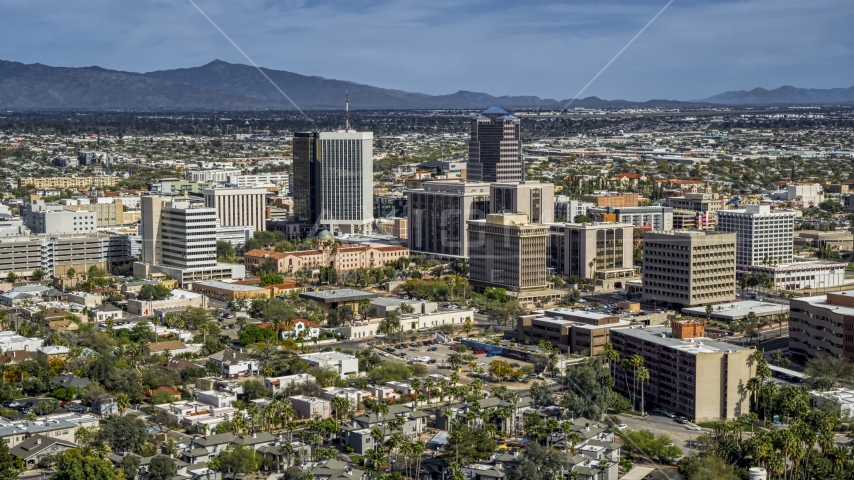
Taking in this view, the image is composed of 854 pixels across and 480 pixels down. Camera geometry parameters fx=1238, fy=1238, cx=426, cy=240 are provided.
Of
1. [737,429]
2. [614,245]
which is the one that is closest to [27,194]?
[614,245]

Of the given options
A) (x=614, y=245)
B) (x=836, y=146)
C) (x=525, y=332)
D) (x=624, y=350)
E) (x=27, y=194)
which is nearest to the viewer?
(x=624, y=350)

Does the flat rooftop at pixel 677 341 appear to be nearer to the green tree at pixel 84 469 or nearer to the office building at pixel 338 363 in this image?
the office building at pixel 338 363

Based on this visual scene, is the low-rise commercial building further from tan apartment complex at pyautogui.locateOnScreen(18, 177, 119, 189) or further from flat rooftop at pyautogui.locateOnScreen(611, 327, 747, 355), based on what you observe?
tan apartment complex at pyautogui.locateOnScreen(18, 177, 119, 189)

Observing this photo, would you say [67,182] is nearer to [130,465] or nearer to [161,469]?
[130,465]

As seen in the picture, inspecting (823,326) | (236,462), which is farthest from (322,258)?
(236,462)

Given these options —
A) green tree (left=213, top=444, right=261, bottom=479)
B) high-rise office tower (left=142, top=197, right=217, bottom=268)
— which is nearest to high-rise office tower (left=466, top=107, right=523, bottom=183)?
high-rise office tower (left=142, top=197, right=217, bottom=268)

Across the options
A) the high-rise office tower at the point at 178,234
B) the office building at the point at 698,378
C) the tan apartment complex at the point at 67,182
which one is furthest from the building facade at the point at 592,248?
the tan apartment complex at the point at 67,182

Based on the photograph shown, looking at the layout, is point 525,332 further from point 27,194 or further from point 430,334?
point 27,194
